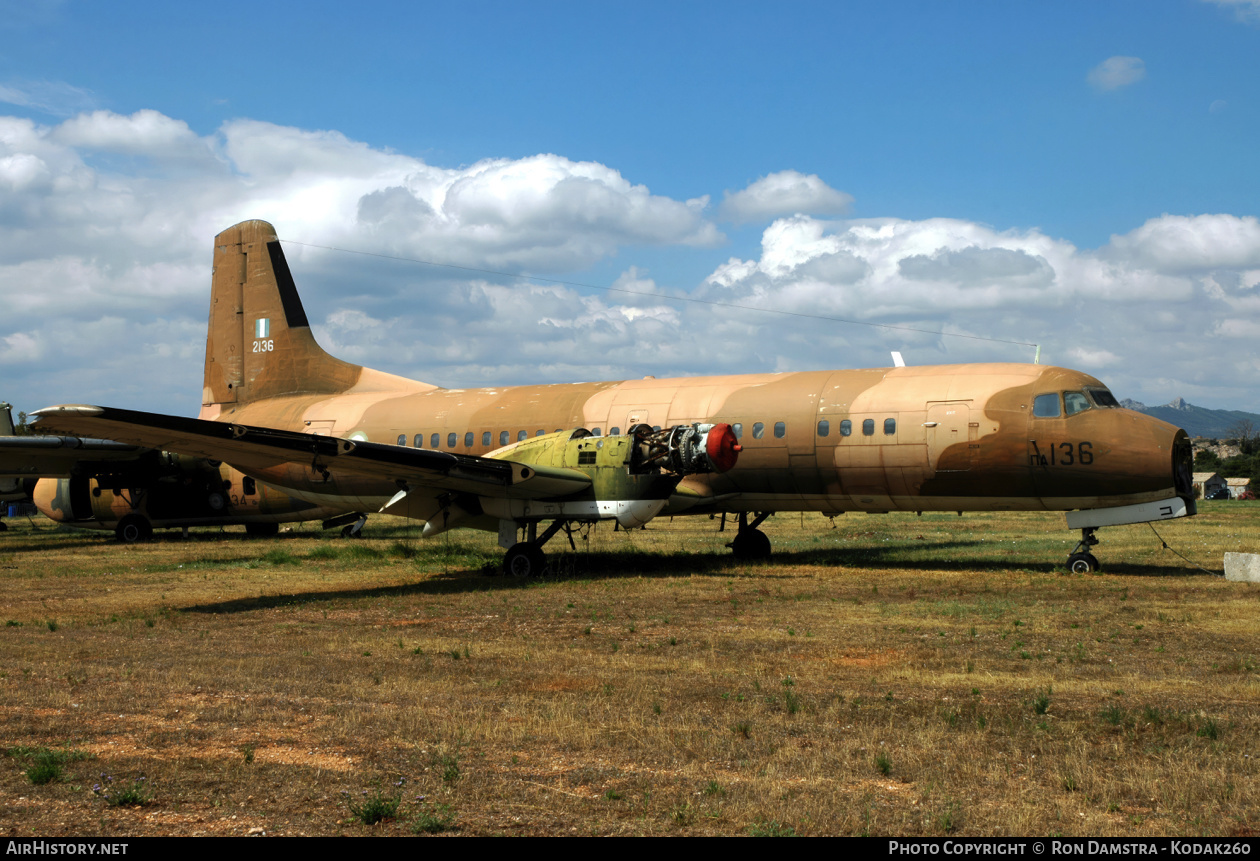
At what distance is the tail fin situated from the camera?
97.0 feet

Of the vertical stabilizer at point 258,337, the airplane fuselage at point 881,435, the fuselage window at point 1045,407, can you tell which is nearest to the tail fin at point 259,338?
the vertical stabilizer at point 258,337

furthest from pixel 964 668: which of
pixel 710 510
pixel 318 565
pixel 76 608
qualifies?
pixel 318 565

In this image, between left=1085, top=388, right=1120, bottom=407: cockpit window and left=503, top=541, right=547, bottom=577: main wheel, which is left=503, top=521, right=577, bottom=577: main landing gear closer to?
left=503, top=541, right=547, bottom=577: main wheel

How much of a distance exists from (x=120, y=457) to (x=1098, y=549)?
28947 mm

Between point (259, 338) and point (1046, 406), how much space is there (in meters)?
22.2

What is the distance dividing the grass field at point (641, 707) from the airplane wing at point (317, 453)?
81.9 inches

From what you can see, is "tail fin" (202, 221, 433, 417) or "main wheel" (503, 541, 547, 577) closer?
"main wheel" (503, 541, 547, 577)

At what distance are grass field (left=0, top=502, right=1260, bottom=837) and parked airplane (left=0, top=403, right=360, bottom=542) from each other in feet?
43.7

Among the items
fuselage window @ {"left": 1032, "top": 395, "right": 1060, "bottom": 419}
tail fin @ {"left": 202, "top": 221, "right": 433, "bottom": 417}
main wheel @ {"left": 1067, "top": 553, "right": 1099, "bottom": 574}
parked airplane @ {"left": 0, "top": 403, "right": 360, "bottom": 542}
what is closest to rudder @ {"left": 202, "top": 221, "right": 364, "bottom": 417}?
tail fin @ {"left": 202, "top": 221, "right": 433, "bottom": 417}

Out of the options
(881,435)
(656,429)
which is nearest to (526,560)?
(656,429)

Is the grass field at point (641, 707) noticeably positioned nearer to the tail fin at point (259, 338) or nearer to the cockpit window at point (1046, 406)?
the cockpit window at point (1046, 406)

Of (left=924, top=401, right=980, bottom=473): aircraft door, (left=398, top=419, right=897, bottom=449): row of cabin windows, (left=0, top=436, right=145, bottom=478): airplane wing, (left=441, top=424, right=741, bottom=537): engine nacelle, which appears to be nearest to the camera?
(left=441, top=424, right=741, bottom=537): engine nacelle

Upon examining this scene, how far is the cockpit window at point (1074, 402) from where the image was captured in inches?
749

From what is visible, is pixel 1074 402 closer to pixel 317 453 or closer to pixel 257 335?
pixel 317 453
